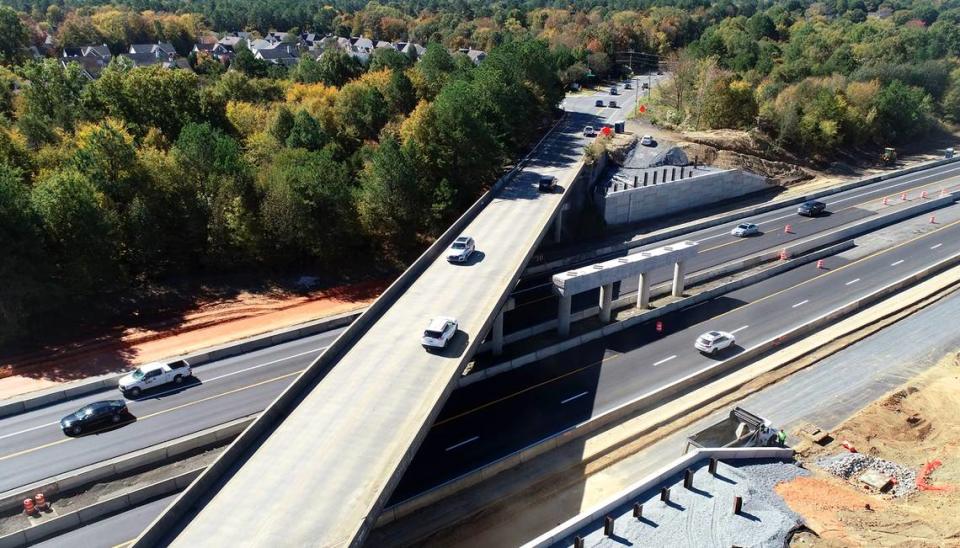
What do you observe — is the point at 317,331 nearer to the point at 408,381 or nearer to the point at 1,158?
the point at 408,381

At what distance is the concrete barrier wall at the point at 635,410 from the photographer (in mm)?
31594

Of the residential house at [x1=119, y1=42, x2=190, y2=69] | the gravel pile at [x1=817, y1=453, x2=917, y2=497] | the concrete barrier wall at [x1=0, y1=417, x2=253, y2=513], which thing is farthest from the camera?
the residential house at [x1=119, y1=42, x2=190, y2=69]

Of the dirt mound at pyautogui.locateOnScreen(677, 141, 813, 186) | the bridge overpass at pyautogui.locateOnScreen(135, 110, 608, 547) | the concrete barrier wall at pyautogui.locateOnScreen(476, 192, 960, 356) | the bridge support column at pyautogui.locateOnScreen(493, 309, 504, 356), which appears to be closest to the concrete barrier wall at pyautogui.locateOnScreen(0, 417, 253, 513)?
the bridge overpass at pyautogui.locateOnScreen(135, 110, 608, 547)

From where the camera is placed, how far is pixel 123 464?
30781mm

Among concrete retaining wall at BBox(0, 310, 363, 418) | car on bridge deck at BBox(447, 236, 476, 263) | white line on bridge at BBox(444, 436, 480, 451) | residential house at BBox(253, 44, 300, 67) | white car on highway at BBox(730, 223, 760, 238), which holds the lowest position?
white car on highway at BBox(730, 223, 760, 238)

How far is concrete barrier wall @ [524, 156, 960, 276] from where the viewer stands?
2312 inches

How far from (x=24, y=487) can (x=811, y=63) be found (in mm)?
141036

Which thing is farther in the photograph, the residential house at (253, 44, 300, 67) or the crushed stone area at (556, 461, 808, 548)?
the residential house at (253, 44, 300, 67)

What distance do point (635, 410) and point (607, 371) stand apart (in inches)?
164

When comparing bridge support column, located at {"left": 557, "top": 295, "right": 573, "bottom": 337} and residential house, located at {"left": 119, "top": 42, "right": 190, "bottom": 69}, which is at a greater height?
residential house, located at {"left": 119, "top": 42, "right": 190, "bottom": 69}

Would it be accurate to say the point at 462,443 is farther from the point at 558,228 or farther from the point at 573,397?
the point at 558,228

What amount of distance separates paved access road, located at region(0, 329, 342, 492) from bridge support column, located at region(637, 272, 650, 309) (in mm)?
24703

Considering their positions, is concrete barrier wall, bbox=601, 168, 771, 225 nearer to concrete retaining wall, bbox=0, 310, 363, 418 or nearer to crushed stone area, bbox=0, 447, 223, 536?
concrete retaining wall, bbox=0, 310, 363, 418

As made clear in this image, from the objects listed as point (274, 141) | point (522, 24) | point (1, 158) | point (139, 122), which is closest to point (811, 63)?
point (522, 24)
